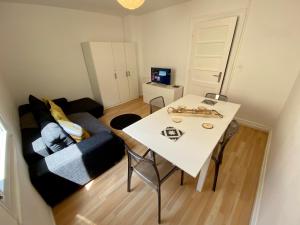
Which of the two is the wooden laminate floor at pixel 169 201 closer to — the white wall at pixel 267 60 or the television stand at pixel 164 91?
the white wall at pixel 267 60

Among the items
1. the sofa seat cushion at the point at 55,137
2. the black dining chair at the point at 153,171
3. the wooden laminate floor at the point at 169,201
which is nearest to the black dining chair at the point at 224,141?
the wooden laminate floor at the point at 169,201

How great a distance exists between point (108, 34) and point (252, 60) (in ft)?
11.4

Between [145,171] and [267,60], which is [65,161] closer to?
[145,171]

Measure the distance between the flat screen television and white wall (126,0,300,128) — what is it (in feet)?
1.84

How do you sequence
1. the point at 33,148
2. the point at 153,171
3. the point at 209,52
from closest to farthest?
the point at 153,171, the point at 33,148, the point at 209,52

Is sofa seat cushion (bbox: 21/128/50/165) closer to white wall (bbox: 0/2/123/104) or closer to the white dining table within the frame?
the white dining table

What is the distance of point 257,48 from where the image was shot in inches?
90.7

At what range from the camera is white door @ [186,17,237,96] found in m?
2.52

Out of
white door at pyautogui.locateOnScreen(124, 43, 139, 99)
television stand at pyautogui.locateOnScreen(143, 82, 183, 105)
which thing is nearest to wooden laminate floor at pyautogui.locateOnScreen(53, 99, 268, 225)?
television stand at pyautogui.locateOnScreen(143, 82, 183, 105)

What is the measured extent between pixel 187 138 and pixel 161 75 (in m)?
2.69

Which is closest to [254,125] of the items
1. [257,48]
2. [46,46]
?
[257,48]

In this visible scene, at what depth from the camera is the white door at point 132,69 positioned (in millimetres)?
3764

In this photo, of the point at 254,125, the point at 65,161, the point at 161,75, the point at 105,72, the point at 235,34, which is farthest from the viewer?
the point at 161,75

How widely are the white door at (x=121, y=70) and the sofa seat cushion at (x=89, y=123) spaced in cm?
148
